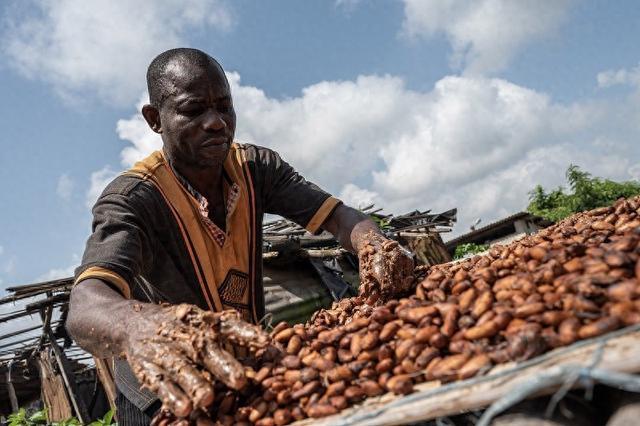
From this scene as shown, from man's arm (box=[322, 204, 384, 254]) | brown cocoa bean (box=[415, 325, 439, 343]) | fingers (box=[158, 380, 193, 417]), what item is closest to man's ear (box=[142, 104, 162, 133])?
man's arm (box=[322, 204, 384, 254])

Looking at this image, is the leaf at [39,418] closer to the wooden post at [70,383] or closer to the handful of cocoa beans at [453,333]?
the wooden post at [70,383]

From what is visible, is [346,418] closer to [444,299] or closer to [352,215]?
[444,299]

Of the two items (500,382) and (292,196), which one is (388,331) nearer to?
(500,382)

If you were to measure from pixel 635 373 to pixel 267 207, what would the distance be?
2271mm

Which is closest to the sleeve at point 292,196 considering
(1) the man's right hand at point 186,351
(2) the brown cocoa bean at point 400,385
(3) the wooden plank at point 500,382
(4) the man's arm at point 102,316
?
(4) the man's arm at point 102,316

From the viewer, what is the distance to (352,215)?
2863mm

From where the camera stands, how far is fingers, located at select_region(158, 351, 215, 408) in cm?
136

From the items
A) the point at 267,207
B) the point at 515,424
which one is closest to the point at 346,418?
the point at 515,424

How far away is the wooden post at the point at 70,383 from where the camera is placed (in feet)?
26.0

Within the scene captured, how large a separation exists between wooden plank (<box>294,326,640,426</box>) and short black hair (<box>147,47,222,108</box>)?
74.5 inches

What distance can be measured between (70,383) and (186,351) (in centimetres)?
777

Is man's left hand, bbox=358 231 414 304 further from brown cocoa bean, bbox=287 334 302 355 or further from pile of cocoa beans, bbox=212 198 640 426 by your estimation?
brown cocoa bean, bbox=287 334 302 355

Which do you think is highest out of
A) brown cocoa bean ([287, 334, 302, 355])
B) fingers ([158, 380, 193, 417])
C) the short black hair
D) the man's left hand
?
the short black hair

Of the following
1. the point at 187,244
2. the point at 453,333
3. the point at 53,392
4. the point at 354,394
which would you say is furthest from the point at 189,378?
the point at 53,392
